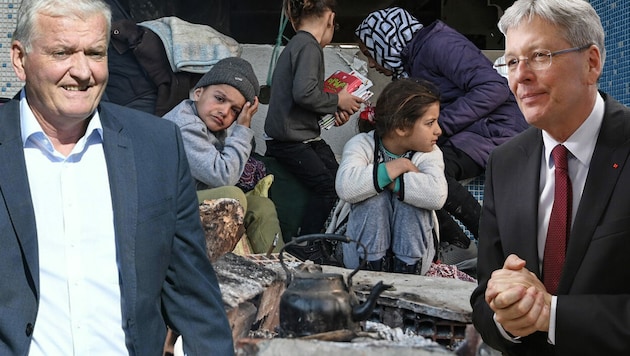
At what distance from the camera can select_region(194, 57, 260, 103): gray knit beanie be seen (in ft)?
15.6

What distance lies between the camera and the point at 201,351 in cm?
241

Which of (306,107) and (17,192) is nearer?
(17,192)

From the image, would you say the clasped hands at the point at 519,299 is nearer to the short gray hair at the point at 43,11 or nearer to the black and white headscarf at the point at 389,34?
the short gray hair at the point at 43,11

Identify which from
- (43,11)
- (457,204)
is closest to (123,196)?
(43,11)

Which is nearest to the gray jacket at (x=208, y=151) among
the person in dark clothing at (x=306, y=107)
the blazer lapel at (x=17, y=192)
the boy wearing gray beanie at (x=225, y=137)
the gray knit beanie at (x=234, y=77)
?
the boy wearing gray beanie at (x=225, y=137)

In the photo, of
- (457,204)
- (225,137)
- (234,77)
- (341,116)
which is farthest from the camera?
(341,116)

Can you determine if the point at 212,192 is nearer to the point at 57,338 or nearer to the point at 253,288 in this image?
the point at 253,288

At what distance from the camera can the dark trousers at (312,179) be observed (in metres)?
5.27

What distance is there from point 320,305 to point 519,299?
1.24m

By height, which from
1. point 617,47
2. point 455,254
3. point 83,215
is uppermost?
point 83,215

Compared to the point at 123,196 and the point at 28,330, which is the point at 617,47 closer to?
the point at 123,196

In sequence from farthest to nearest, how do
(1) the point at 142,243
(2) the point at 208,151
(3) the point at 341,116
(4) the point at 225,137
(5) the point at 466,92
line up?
(3) the point at 341,116
(5) the point at 466,92
(4) the point at 225,137
(2) the point at 208,151
(1) the point at 142,243

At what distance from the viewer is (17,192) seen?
2189mm

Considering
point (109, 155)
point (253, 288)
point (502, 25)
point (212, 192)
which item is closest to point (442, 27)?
point (212, 192)
